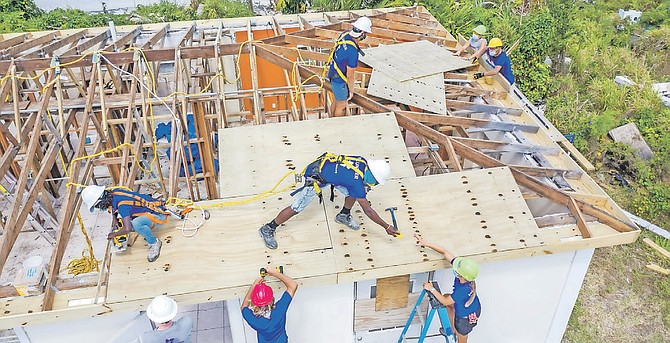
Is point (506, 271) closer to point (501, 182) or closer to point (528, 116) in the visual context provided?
point (501, 182)

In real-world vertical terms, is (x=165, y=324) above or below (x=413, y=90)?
below

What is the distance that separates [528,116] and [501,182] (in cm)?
238

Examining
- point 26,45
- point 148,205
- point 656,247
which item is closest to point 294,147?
point 148,205

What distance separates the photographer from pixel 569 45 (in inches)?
632

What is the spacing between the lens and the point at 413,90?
866 centimetres

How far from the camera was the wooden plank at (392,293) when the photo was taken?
6195mm

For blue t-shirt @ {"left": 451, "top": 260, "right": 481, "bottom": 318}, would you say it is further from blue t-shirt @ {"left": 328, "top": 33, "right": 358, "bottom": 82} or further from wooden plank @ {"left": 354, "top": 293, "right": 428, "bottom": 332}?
blue t-shirt @ {"left": 328, "top": 33, "right": 358, "bottom": 82}

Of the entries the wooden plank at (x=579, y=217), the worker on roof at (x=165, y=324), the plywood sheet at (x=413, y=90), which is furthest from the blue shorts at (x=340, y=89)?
the worker on roof at (x=165, y=324)

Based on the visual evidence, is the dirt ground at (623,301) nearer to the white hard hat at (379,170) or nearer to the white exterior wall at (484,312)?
the white exterior wall at (484,312)

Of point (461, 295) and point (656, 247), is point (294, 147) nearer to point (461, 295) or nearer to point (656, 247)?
point (461, 295)

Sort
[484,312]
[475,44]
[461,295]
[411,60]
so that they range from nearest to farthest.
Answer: [461,295]
[484,312]
[411,60]
[475,44]

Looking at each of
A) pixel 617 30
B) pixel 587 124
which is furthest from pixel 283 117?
pixel 617 30

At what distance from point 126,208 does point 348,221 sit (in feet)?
8.53

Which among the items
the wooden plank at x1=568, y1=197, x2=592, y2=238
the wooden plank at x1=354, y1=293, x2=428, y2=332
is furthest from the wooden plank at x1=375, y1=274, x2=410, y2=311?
the wooden plank at x1=568, y1=197, x2=592, y2=238
